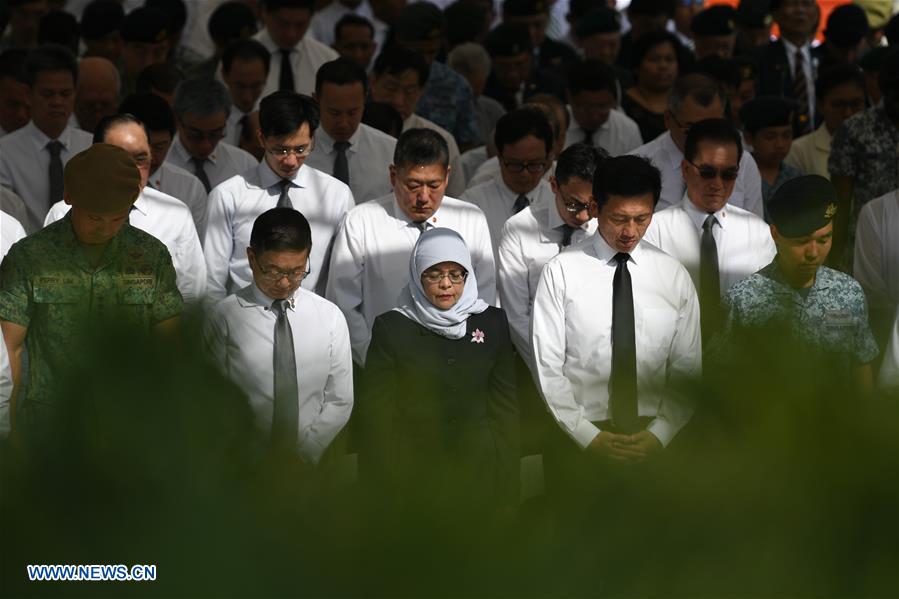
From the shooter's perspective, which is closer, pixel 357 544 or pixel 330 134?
pixel 357 544

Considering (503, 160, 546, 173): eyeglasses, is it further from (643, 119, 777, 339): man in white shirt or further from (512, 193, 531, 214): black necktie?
(643, 119, 777, 339): man in white shirt

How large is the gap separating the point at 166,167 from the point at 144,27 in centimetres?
285

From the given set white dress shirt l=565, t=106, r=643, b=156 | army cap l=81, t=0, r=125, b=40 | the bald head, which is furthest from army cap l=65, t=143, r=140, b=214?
army cap l=81, t=0, r=125, b=40

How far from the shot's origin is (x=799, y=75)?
10039mm

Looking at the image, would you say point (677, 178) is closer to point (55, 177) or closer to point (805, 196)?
point (805, 196)

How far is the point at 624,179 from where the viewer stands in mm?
5191

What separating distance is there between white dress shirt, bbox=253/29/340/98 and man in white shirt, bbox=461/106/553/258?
2.60 metres

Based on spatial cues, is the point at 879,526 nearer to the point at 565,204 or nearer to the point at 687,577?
the point at 687,577

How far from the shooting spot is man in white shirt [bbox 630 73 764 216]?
22.7ft

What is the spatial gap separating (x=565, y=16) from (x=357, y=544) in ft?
40.4


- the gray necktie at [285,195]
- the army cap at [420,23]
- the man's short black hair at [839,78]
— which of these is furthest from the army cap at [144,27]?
the man's short black hair at [839,78]

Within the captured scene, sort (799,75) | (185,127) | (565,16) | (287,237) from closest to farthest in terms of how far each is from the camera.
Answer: (287,237) < (185,127) < (799,75) < (565,16)

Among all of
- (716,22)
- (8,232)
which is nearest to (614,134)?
(716,22)

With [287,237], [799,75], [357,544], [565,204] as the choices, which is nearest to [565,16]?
[799,75]
